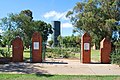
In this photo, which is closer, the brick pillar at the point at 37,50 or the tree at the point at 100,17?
the brick pillar at the point at 37,50

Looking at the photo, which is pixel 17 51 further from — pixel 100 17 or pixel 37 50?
pixel 100 17

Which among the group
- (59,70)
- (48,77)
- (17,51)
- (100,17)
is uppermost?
(100,17)

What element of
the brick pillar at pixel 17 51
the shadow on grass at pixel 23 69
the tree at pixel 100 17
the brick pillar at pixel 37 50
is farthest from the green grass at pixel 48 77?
the tree at pixel 100 17

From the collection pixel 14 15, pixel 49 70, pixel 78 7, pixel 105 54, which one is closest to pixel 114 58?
pixel 105 54

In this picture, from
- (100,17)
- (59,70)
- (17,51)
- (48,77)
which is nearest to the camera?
(48,77)

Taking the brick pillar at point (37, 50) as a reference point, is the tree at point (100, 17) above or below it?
above

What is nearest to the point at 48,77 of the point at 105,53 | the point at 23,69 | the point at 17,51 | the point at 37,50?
the point at 23,69

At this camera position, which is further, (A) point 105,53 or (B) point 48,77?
(A) point 105,53

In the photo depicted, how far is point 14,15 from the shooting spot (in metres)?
39.7

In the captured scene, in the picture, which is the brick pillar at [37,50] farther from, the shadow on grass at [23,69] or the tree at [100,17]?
the tree at [100,17]

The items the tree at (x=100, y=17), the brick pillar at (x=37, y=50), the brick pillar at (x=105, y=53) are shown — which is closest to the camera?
the brick pillar at (x=37, y=50)

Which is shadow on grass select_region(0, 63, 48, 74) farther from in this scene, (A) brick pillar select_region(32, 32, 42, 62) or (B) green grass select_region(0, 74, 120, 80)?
(A) brick pillar select_region(32, 32, 42, 62)

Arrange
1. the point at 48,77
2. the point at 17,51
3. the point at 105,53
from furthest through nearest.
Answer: the point at 105,53 < the point at 17,51 < the point at 48,77

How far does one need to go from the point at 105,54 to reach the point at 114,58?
117 cm
